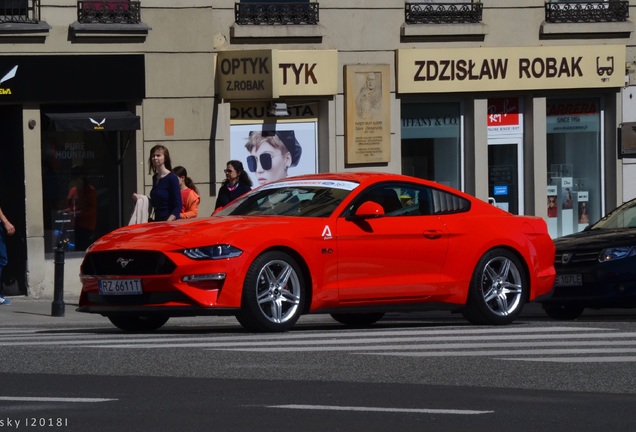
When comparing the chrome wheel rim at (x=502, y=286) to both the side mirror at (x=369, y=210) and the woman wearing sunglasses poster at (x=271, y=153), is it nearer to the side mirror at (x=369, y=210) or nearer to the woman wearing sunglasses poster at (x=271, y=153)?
the side mirror at (x=369, y=210)

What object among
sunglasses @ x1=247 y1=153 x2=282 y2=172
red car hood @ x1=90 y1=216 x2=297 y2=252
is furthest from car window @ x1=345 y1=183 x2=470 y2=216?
sunglasses @ x1=247 y1=153 x2=282 y2=172

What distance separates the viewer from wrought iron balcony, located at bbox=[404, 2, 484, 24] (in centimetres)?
2389

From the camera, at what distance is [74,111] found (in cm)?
2152

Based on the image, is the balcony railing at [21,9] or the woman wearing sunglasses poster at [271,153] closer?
the balcony railing at [21,9]

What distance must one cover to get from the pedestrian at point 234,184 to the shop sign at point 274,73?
408 centimetres

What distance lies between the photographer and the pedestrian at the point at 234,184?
18.1m

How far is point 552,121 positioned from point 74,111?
8.13 meters

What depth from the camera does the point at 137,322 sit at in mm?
13727

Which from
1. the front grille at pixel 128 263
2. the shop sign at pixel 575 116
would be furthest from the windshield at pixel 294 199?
the shop sign at pixel 575 116

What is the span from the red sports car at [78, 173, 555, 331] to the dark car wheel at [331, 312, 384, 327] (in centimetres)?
1

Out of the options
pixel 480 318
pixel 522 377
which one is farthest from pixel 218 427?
pixel 480 318

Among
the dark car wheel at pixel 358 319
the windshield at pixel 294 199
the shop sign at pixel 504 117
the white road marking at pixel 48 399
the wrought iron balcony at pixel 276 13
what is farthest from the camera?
the shop sign at pixel 504 117

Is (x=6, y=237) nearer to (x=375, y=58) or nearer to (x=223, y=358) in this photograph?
(x=375, y=58)

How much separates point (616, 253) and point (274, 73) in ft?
25.0
